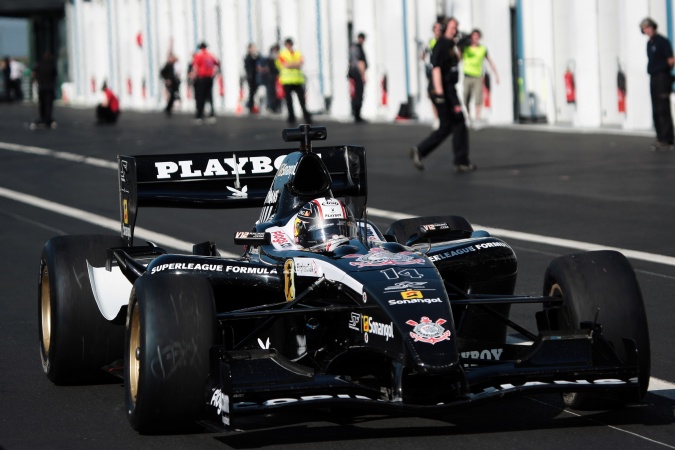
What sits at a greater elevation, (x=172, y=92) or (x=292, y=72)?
(x=172, y=92)

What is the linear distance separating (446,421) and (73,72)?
237 ft

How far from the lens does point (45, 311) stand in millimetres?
9352

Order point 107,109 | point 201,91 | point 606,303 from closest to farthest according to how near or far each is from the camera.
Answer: point 606,303 < point 107,109 < point 201,91

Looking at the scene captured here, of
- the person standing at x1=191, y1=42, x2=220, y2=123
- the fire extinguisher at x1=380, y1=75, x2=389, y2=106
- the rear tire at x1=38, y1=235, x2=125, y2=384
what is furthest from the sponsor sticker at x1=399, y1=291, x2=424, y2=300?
the person standing at x1=191, y1=42, x2=220, y2=123

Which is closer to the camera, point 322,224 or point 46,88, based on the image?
point 322,224

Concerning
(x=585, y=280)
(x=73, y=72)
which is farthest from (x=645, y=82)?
(x=73, y=72)

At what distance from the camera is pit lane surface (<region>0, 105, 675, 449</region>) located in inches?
283

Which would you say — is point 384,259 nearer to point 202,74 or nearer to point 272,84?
point 202,74

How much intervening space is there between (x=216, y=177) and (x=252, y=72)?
3720 centimetres

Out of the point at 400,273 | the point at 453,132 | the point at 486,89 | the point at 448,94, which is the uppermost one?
the point at 486,89

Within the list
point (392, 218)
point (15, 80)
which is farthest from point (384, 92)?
point (15, 80)

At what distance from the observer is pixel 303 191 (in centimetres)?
886

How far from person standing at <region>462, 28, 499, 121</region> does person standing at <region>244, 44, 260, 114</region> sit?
15615 mm

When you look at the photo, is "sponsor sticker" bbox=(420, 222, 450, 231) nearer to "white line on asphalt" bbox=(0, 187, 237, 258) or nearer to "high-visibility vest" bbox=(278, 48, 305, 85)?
"white line on asphalt" bbox=(0, 187, 237, 258)
